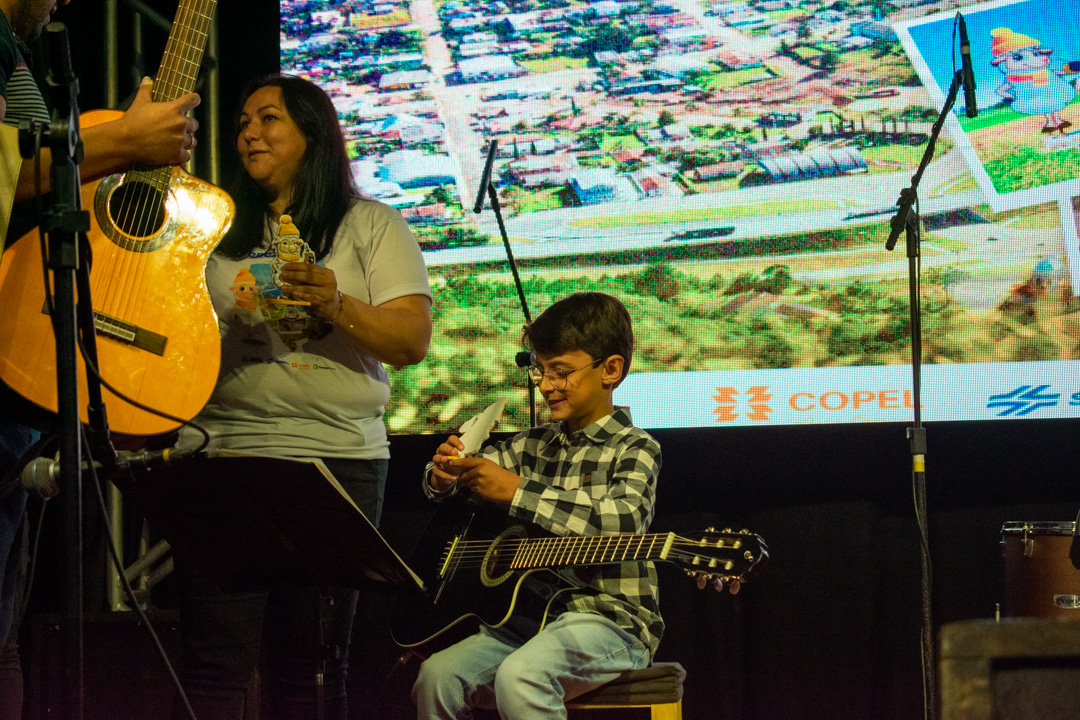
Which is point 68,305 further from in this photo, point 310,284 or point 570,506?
point 570,506

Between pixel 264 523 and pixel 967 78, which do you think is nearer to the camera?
pixel 264 523

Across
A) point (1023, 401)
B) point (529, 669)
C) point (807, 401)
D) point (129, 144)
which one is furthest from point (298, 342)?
point (1023, 401)

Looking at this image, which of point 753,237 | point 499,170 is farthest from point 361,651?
point 753,237

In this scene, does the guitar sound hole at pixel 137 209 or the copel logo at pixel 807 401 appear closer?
the guitar sound hole at pixel 137 209

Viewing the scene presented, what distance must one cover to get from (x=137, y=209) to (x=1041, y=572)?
2381 millimetres

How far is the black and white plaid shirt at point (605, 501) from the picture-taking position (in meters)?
1.99

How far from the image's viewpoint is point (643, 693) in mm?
1941

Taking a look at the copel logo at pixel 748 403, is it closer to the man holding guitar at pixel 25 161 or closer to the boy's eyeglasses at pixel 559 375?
the boy's eyeglasses at pixel 559 375

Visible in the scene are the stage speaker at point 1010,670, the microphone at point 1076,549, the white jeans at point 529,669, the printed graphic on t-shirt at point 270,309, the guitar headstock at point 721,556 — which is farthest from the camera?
the microphone at point 1076,549

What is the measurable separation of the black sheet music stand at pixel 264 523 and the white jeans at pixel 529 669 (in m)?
0.28

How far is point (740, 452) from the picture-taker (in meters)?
3.29

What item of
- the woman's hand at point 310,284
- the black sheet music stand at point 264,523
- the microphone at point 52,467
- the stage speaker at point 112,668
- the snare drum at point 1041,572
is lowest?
the stage speaker at point 112,668

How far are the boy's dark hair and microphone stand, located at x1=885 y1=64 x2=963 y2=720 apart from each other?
879 millimetres

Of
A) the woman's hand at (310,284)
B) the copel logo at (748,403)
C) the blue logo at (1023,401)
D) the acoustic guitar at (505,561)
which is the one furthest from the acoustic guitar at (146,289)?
the blue logo at (1023,401)
